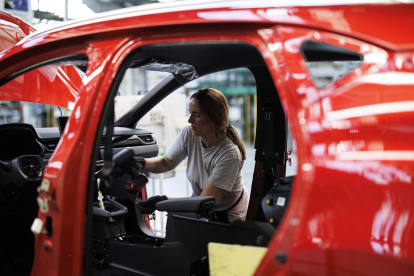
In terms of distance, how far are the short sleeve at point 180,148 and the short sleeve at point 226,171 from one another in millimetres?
380

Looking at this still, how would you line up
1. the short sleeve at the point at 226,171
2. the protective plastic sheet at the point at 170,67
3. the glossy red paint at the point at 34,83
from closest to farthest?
the protective plastic sheet at the point at 170,67 → the short sleeve at the point at 226,171 → the glossy red paint at the point at 34,83

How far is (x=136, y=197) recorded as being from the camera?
2.99 m

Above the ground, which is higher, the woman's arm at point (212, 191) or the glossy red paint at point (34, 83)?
the glossy red paint at point (34, 83)

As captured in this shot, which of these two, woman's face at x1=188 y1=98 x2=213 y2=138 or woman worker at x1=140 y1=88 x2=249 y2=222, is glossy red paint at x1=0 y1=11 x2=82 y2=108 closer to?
woman worker at x1=140 y1=88 x2=249 y2=222

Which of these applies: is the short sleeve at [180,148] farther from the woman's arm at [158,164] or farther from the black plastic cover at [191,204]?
the black plastic cover at [191,204]

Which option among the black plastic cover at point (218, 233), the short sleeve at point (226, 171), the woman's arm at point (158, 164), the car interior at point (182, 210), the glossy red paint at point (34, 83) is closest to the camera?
the black plastic cover at point (218, 233)

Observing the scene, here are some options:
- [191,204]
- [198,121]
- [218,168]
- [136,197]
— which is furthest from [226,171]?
[136,197]

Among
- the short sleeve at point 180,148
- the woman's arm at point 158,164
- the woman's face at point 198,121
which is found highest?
the woman's face at point 198,121

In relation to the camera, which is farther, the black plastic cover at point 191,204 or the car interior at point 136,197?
the black plastic cover at point 191,204

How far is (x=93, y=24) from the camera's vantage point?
1364mm

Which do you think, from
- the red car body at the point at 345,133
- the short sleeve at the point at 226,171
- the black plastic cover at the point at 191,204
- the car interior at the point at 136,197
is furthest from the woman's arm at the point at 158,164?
the red car body at the point at 345,133

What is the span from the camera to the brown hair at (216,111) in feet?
7.91

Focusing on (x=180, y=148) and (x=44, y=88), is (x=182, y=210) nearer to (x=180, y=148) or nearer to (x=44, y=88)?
(x=180, y=148)

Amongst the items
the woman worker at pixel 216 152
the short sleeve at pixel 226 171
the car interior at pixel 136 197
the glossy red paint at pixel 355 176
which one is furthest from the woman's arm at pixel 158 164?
the glossy red paint at pixel 355 176
